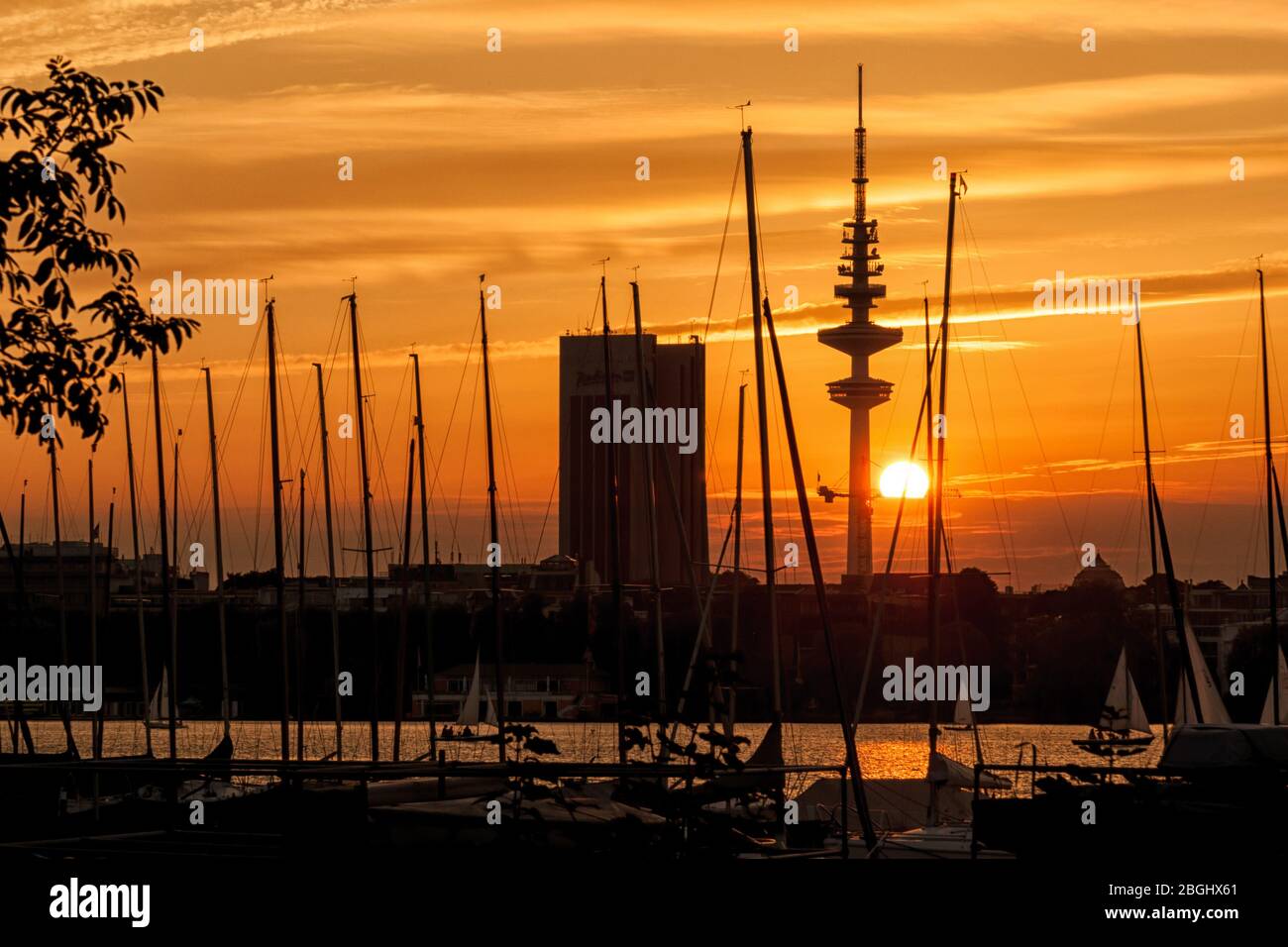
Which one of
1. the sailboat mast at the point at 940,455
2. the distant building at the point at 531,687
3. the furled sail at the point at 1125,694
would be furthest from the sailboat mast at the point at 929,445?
the distant building at the point at 531,687

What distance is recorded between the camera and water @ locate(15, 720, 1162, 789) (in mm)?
99200

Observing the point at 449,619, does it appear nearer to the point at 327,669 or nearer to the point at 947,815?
the point at 327,669

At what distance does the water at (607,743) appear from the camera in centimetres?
9920

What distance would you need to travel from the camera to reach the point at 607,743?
10706cm

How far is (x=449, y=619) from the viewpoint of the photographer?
613 ft

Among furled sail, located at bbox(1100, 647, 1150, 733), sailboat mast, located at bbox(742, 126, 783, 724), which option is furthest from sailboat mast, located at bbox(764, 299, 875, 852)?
furled sail, located at bbox(1100, 647, 1150, 733)

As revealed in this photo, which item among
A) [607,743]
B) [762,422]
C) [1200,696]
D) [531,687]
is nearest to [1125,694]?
[1200,696]

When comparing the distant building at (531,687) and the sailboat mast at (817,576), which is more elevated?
the sailboat mast at (817,576)

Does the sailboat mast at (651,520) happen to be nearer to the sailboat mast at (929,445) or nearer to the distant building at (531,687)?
the sailboat mast at (929,445)

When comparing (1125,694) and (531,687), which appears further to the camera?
(531,687)

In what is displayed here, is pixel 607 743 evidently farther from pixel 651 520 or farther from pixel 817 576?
pixel 817 576

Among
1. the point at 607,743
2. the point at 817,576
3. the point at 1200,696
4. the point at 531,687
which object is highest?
the point at 817,576
